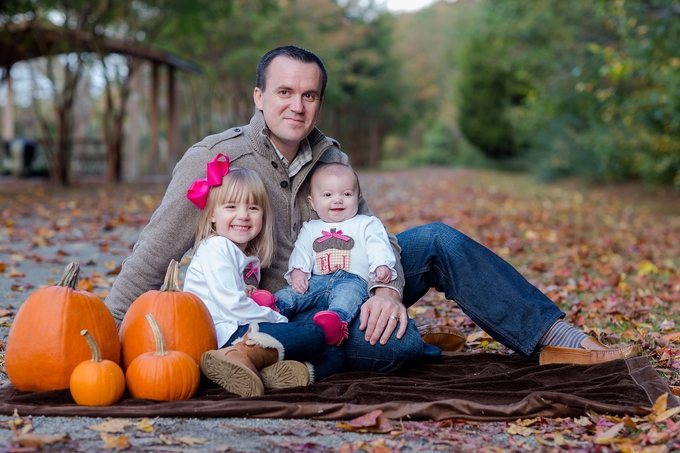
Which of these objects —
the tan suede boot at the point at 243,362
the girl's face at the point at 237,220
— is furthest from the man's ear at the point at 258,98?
the tan suede boot at the point at 243,362

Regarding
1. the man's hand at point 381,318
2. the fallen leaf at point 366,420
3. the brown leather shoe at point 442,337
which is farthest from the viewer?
the brown leather shoe at point 442,337

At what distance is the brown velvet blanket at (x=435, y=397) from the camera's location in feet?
9.34

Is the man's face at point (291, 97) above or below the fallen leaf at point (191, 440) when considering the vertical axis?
above

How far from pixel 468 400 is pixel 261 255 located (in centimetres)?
118

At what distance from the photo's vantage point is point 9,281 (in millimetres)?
5824

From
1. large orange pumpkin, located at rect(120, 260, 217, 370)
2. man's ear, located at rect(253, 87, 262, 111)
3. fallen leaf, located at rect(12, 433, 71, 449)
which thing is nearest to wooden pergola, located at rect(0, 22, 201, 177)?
man's ear, located at rect(253, 87, 262, 111)

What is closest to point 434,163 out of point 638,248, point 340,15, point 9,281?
point 340,15

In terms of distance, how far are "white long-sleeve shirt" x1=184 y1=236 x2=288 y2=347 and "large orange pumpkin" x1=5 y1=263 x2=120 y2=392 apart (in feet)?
1.58

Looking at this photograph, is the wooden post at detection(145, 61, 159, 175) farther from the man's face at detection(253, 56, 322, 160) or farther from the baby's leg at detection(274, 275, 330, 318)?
the baby's leg at detection(274, 275, 330, 318)

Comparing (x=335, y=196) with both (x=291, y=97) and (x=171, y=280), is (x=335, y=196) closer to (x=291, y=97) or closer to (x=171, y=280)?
(x=291, y=97)

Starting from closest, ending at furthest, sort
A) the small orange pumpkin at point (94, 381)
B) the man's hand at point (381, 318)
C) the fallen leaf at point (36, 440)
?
the fallen leaf at point (36, 440) < the small orange pumpkin at point (94, 381) < the man's hand at point (381, 318)

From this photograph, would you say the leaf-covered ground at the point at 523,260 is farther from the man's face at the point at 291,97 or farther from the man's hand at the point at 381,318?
the man's face at the point at 291,97

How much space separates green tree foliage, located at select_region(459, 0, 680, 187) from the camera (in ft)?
36.7

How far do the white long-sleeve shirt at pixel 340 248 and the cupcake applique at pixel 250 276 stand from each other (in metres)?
0.19
